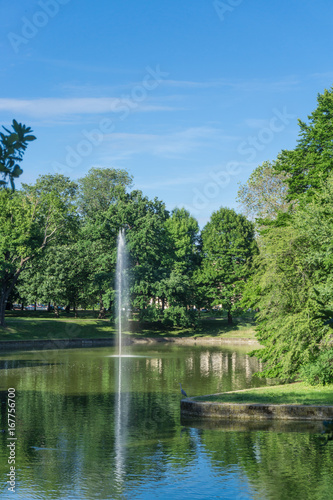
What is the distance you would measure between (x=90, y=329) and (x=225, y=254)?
75.6 ft

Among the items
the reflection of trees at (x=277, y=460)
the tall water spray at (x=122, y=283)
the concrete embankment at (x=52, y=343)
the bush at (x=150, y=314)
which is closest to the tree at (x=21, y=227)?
the concrete embankment at (x=52, y=343)

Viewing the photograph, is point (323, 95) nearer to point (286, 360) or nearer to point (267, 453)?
point (286, 360)

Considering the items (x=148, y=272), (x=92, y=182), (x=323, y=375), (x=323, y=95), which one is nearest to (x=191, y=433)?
(x=323, y=375)

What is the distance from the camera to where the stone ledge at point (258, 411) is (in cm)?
1953

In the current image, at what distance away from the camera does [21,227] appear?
6072 cm

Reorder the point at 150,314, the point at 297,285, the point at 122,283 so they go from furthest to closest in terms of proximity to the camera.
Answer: the point at 122,283, the point at 150,314, the point at 297,285

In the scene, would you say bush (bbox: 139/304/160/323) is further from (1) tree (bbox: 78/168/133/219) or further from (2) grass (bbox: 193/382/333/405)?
(2) grass (bbox: 193/382/333/405)

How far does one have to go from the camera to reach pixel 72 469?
14602 mm

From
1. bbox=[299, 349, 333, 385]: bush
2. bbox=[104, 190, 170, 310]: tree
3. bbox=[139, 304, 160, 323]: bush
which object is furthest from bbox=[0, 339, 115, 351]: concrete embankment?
bbox=[299, 349, 333, 385]: bush

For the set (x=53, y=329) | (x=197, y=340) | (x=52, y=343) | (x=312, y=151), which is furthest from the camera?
(x=197, y=340)

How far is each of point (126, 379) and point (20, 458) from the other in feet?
57.7

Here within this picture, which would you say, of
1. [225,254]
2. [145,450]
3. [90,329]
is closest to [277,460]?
[145,450]

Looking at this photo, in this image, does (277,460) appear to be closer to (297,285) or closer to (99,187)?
(297,285)

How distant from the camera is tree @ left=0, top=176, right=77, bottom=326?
60.8 metres
